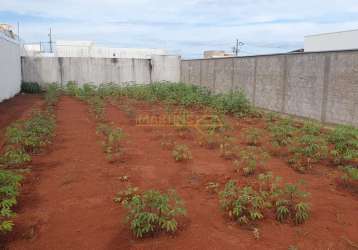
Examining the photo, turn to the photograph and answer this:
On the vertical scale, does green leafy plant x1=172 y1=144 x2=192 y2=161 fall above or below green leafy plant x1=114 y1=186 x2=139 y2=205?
above

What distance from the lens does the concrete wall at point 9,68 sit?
12648 millimetres

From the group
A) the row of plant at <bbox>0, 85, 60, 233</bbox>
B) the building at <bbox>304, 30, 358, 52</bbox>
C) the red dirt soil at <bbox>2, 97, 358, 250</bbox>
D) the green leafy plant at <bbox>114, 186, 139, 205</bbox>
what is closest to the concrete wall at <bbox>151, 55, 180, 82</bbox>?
the building at <bbox>304, 30, 358, 52</bbox>

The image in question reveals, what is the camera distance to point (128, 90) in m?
17.2

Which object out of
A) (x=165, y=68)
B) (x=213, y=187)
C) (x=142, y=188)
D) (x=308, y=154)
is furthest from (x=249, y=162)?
(x=165, y=68)

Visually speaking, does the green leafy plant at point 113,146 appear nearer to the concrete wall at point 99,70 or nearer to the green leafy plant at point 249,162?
the green leafy plant at point 249,162

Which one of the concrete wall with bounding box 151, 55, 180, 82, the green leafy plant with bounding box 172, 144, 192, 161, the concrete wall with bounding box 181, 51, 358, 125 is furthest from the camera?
the concrete wall with bounding box 151, 55, 180, 82

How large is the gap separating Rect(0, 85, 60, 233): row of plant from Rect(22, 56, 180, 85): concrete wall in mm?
12066

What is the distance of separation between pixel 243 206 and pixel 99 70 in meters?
17.4

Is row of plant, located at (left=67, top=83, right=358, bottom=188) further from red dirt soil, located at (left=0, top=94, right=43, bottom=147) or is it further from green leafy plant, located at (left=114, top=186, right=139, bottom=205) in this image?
red dirt soil, located at (left=0, top=94, right=43, bottom=147)

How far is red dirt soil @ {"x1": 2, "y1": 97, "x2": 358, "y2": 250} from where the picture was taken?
10.6 feet

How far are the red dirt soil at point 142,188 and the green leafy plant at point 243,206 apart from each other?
102mm

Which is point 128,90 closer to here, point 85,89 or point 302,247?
point 85,89

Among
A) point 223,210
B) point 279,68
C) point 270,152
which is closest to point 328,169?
point 270,152

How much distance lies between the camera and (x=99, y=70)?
64.6 ft
